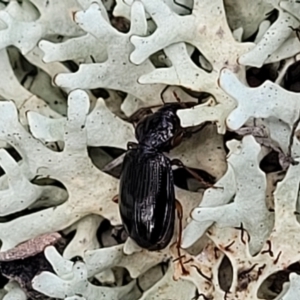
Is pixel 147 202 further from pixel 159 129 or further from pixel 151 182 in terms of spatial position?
pixel 159 129

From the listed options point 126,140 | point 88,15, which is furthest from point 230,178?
point 88,15

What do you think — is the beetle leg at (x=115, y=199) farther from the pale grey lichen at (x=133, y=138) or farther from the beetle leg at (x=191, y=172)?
the beetle leg at (x=191, y=172)

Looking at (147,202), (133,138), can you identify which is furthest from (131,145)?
(147,202)

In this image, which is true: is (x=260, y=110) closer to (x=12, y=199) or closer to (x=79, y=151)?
(x=79, y=151)

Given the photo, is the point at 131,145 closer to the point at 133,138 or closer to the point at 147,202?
the point at 133,138

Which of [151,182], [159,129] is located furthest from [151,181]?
[159,129]

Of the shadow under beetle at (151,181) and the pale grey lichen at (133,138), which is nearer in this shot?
the pale grey lichen at (133,138)

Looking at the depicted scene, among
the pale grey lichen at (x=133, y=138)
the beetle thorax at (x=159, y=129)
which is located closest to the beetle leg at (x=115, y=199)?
the pale grey lichen at (x=133, y=138)
